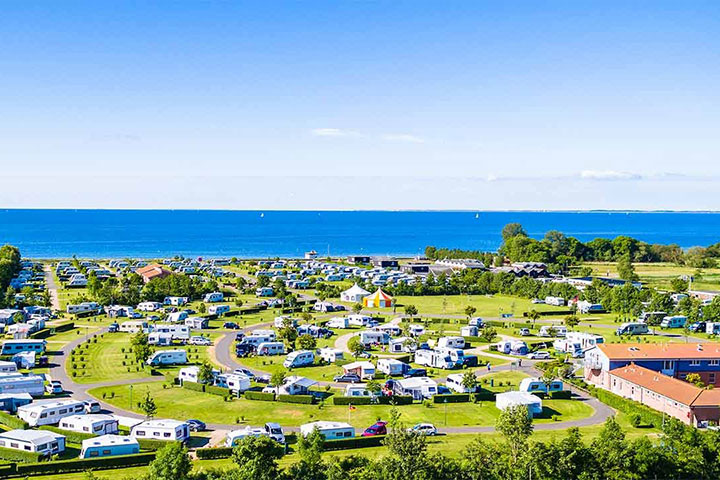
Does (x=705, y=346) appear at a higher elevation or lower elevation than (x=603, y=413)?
higher

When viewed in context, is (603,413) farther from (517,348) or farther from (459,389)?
(517,348)

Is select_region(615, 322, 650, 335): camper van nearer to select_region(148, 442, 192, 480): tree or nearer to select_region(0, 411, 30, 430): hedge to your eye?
select_region(148, 442, 192, 480): tree

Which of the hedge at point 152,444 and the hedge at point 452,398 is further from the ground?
the hedge at point 452,398

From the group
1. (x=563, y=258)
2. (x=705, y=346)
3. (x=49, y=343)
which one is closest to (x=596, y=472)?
(x=705, y=346)

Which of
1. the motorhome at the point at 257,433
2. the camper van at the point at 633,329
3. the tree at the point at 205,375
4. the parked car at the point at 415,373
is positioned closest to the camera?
the motorhome at the point at 257,433

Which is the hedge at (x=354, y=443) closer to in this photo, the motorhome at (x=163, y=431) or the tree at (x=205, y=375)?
the motorhome at (x=163, y=431)

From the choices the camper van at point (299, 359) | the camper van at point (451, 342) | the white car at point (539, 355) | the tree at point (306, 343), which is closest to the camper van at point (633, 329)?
the white car at point (539, 355)

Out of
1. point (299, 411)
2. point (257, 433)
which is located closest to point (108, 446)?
point (257, 433)

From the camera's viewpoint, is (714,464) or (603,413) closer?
(714,464)
